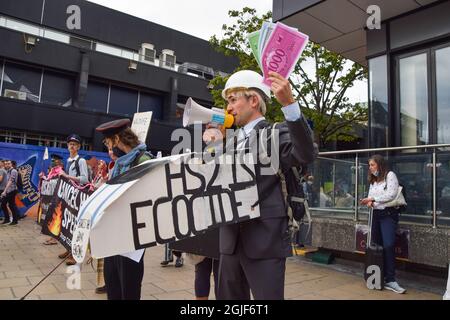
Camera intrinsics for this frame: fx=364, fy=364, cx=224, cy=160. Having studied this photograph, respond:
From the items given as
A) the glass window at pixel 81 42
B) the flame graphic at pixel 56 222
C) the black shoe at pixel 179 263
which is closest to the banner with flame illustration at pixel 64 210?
the flame graphic at pixel 56 222

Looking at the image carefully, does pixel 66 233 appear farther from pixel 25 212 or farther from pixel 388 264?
pixel 25 212

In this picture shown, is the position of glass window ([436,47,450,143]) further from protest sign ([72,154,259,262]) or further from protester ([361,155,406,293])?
protest sign ([72,154,259,262])

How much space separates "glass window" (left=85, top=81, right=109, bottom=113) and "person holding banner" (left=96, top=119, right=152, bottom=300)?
19.6m

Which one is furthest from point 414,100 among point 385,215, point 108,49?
point 108,49

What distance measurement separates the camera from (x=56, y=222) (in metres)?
4.19

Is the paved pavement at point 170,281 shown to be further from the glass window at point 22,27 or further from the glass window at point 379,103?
the glass window at point 22,27

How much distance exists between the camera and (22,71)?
19.3m

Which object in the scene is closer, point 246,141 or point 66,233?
point 246,141

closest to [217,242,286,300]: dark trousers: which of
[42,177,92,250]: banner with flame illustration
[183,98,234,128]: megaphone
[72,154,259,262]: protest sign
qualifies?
[72,154,259,262]: protest sign

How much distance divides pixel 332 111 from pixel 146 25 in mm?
15695

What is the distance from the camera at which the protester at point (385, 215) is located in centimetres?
525

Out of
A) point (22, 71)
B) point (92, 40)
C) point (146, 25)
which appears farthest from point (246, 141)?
point (146, 25)

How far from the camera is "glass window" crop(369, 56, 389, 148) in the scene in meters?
7.97
